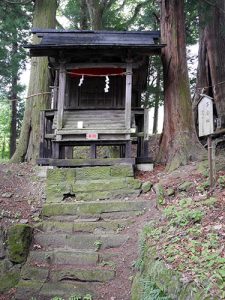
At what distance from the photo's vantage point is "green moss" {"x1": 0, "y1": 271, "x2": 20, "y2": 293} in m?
5.66

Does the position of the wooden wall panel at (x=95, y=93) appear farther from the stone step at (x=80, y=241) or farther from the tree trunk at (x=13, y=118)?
the tree trunk at (x=13, y=118)

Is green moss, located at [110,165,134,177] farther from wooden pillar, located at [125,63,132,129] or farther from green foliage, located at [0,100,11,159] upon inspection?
green foliage, located at [0,100,11,159]

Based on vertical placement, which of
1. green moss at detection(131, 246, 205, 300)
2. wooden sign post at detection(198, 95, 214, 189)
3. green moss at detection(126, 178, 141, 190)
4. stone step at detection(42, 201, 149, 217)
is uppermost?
wooden sign post at detection(198, 95, 214, 189)

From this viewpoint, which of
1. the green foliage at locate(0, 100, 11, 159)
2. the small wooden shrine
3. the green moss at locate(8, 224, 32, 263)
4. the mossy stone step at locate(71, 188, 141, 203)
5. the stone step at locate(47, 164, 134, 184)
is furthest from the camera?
the green foliage at locate(0, 100, 11, 159)

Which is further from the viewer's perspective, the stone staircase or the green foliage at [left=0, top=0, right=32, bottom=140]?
the green foliage at [left=0, top=0, right=32, bottom=140]

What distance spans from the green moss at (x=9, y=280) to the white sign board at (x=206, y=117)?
4.09 m

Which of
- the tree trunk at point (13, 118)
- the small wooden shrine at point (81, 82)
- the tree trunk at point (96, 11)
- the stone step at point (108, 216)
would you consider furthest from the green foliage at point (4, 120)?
the stone step at point (108, 216)

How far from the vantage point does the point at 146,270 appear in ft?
15.6

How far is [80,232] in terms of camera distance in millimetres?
6723

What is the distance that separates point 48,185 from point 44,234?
1843 millimetres

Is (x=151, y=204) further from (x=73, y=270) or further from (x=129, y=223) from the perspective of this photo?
(x=73, y=270)

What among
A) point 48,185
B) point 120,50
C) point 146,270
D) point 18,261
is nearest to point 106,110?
point 120,50

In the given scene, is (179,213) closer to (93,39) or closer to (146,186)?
(146,186)

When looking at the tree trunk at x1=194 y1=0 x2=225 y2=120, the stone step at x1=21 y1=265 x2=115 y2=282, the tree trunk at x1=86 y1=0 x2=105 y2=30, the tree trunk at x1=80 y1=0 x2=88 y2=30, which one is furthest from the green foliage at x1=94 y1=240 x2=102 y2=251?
the tree trunk at x1=80 y1=0 x2=88 y2=30
